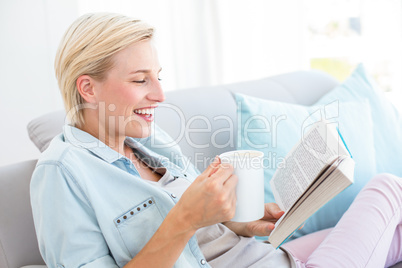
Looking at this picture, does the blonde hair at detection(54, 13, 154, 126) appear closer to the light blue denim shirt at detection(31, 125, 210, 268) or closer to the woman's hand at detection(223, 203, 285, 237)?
the light blue denim shirt at detection(31, 125, 210, 268)

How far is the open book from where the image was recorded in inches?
31.5

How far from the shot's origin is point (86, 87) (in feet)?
3.62

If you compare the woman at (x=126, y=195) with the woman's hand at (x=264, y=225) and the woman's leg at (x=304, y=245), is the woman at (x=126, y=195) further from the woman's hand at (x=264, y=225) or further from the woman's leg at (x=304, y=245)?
the woman's leg at (x=304, y=245)

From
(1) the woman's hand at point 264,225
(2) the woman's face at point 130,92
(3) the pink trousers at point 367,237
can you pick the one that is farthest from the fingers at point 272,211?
(2) the woman's face at point 130,92

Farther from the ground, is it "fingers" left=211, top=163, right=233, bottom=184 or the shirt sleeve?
"fingers" left=211, top=163, right=233, bottom=184

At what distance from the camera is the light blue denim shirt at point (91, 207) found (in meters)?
0.94

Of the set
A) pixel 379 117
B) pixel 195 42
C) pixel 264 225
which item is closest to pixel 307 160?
pixel 264 225

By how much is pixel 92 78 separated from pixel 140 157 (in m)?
0.37

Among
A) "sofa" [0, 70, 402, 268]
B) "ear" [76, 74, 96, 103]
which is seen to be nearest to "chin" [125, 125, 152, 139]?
"ear" [76, 74, 96, 103]

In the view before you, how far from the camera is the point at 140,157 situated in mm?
1366

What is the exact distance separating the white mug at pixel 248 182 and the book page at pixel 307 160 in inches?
3.2

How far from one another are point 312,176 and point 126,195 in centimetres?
47

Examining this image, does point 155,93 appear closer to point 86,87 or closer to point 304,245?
point 86,87

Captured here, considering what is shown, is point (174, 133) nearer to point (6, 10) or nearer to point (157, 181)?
point (157, 181)
